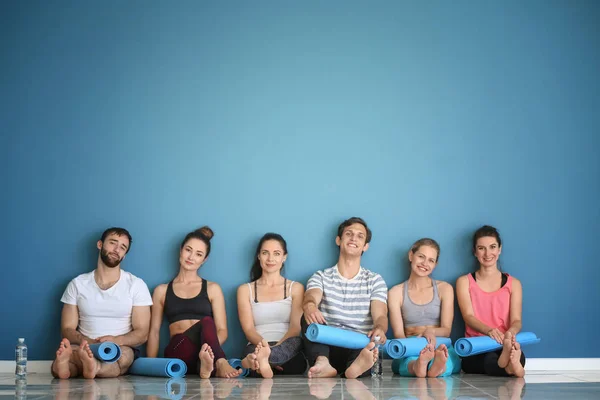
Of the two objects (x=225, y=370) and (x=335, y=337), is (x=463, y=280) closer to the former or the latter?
(x=335, y=337)

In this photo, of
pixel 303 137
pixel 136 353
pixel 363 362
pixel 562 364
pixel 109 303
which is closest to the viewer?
pixel 363 362

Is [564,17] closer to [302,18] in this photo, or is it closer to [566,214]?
[566,214]

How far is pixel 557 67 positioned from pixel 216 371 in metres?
3.06

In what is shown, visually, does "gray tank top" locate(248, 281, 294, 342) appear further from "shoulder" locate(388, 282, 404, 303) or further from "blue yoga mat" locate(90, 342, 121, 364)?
"blue yoga mat" locate(90, 342, 121, 364)

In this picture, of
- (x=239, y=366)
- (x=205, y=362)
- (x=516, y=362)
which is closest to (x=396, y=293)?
(x=516, y=362)

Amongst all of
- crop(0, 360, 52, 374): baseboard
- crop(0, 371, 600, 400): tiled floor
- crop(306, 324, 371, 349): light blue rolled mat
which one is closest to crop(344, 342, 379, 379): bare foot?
crop(0, 371, 600, 400): tiled floor

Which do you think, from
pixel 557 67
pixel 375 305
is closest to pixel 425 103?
pixel 557 67

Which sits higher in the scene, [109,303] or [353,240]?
[353,240]

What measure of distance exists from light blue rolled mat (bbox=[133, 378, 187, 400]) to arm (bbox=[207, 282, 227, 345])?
2.42ft

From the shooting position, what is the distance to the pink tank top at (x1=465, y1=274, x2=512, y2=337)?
14.2ft

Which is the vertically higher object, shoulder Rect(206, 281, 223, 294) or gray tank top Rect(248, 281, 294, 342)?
shoulder Rect(206, 281, 223, 294)

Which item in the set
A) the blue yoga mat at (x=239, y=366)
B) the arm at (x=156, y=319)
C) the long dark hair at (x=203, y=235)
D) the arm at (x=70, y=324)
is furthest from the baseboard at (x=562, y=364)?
the arm at (x=70, y=324)

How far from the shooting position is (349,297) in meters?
4.26

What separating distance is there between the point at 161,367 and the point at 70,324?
0.80 meters
